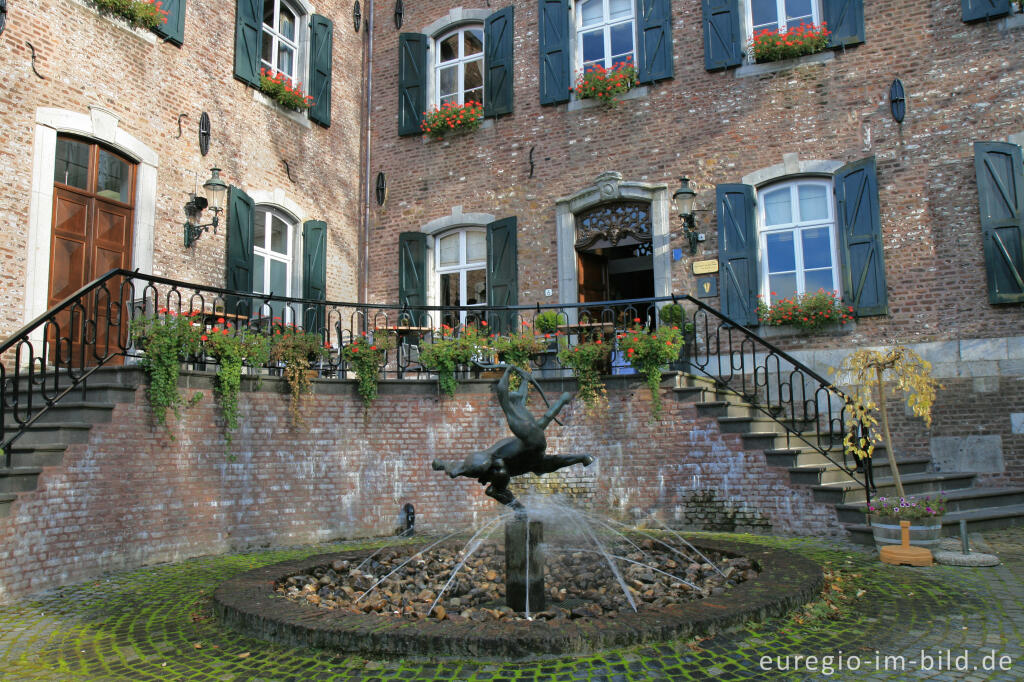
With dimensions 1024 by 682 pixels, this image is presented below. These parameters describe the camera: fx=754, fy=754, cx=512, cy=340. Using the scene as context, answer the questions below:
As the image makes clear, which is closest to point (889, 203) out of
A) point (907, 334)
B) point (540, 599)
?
point (907, 334)

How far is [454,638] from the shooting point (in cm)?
390

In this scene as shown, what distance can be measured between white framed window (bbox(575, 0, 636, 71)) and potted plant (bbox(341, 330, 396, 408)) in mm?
6341

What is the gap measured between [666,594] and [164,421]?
503cm

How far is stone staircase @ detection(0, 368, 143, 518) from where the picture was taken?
5977 mm

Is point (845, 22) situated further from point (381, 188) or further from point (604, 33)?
point (381, 188)

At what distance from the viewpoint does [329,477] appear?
28.4 feet

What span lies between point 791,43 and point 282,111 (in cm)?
795

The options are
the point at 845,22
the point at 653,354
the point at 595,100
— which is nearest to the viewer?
the point at 653,354

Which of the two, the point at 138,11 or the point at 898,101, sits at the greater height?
the point at 138,11

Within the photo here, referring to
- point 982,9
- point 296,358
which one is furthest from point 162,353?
point 982,9

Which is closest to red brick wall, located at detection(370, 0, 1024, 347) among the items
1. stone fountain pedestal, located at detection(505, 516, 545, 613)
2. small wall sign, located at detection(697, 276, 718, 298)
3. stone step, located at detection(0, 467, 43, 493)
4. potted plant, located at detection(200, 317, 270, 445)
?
small wall sign, located at detection(697, 276, 718, 298)

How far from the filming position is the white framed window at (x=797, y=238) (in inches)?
420

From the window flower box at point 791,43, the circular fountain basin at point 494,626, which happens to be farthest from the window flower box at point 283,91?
the circular fountain basin at point 494,626

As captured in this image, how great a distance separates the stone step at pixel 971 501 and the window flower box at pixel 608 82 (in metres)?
7.37
